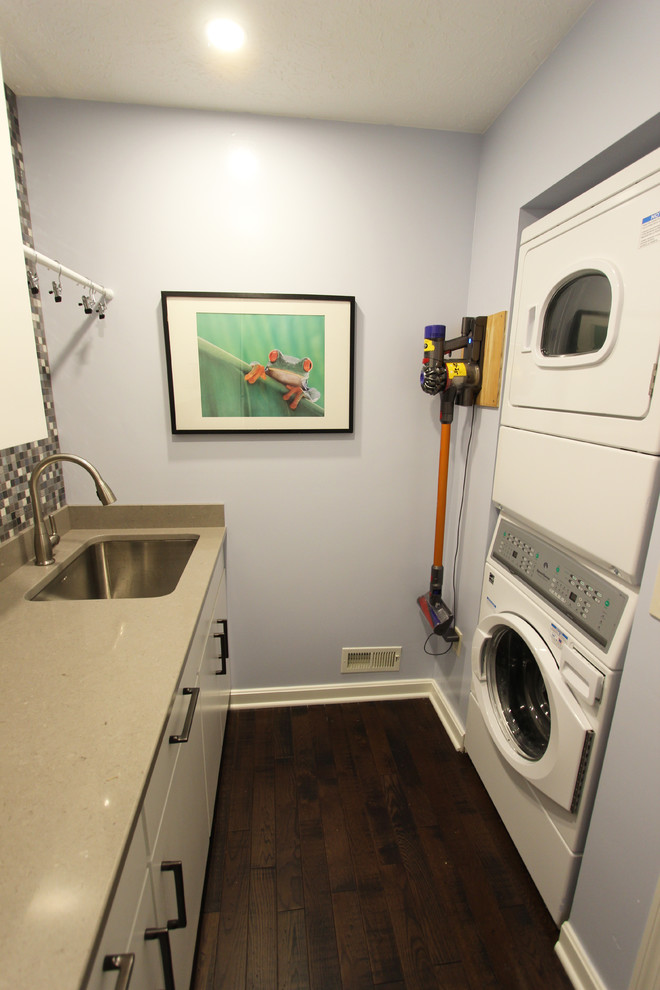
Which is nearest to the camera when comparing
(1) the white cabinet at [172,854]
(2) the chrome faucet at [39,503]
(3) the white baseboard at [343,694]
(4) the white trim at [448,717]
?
(1) the white cabinet at [172,854]

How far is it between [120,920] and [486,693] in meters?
1.33

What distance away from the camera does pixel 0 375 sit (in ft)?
3.07

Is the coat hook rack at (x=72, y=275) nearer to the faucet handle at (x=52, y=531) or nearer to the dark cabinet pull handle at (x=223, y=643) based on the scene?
the faucet handle at (x=52, y=531)

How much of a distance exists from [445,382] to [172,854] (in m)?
1.67

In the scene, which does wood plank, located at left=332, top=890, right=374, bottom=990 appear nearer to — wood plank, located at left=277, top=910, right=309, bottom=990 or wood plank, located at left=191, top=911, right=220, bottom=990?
wood plank, located at left=277, top=910, right=309, bottom=990

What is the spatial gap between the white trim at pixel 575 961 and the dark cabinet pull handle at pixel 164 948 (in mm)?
1072

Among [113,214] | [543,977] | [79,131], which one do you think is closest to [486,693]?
[543,977]

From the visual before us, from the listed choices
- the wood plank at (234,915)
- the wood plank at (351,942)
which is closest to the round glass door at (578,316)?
the wood plank at (351,942)

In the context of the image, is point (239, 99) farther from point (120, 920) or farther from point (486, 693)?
point (486, 693)

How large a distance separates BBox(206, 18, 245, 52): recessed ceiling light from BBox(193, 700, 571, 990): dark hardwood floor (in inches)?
97.3

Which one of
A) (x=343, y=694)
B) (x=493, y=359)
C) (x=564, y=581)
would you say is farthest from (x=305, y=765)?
(x=493, y=359)

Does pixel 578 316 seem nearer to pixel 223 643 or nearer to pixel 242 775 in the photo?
pixel 223 643

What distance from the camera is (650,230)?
0.94 meters

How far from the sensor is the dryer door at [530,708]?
116 centimetres
